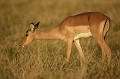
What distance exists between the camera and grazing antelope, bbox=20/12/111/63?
790 cm

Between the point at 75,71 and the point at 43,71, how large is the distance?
58 cm

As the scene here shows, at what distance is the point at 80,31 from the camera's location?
827 centimetres

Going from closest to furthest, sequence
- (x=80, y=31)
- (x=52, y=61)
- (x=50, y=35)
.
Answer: (x=52, y=61) < (x=80, y=31) < (x=50, y=35)

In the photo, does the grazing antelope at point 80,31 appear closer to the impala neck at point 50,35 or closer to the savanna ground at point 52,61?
the impala neck at point 50,35

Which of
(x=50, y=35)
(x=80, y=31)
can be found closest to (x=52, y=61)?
(x=80, y=31)

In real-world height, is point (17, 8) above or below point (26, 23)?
above

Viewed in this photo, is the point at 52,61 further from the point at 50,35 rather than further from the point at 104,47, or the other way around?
the point at 50,35

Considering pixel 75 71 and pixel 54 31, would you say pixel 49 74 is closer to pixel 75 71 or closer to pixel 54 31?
pixel 75 71

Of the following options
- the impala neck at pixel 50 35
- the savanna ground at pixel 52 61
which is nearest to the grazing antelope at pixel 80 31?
the impala neck at pixel 50 35

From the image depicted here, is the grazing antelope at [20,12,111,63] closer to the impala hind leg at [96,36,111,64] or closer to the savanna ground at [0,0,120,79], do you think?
the impala hind leg at [96,36,111,64]

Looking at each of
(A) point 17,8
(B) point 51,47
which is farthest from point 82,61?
(A) point 17,8

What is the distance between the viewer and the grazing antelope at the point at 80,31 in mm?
7898

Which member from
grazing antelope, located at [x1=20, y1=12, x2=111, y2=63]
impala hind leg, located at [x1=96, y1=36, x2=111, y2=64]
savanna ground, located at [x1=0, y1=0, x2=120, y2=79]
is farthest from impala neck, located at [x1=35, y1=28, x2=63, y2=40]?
impala hind leg, located at [x1=96, y1=36, x2=111, y2=64]

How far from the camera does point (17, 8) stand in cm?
1919
